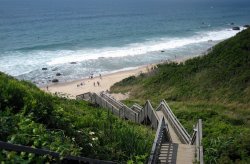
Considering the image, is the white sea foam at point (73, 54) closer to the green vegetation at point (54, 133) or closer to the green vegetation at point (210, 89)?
the green vegetation at point (210, 89)

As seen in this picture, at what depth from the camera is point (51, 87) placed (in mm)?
45500

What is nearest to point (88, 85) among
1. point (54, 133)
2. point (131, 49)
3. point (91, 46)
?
point (131, 49)

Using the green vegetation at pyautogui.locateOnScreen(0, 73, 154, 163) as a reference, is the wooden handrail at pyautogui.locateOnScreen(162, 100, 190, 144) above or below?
below

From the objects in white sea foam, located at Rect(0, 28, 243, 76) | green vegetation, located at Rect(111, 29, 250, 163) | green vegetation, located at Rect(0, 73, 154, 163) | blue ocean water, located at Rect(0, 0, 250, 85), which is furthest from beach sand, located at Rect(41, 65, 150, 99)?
green vegetation, located at Rect(0, 73, 154, 163)

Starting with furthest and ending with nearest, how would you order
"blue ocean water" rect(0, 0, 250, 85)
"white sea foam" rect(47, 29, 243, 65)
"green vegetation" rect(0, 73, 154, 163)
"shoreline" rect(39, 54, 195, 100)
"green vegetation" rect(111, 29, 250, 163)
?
"white sea foam" rect(47, 29, 243, 65) → "blue ocean water" rect(0, 0, 250, 85) → "shoreline" rect(39, 54, 195, 100) → "green vegetation" rect(111, 29, 250, 163) → "green vegetation" rect(0, 73, 154, 163)

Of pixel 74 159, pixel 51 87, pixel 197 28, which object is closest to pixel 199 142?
pixel 74 159

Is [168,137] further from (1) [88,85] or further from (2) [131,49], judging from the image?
(2) [131,49]

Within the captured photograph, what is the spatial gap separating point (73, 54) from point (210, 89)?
40305mm

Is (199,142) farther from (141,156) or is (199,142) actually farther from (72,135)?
(72,135)

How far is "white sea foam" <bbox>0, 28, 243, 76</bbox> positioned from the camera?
183 ft

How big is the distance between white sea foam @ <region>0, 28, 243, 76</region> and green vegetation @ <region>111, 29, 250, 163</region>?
68.1 ft

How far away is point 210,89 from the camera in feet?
90.7

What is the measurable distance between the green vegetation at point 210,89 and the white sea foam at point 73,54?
20764 millimetres

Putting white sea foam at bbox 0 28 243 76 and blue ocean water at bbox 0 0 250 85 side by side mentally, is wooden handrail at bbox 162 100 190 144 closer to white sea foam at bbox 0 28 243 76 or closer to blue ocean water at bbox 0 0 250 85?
blue ocean water at bbox 0 0 250 85
